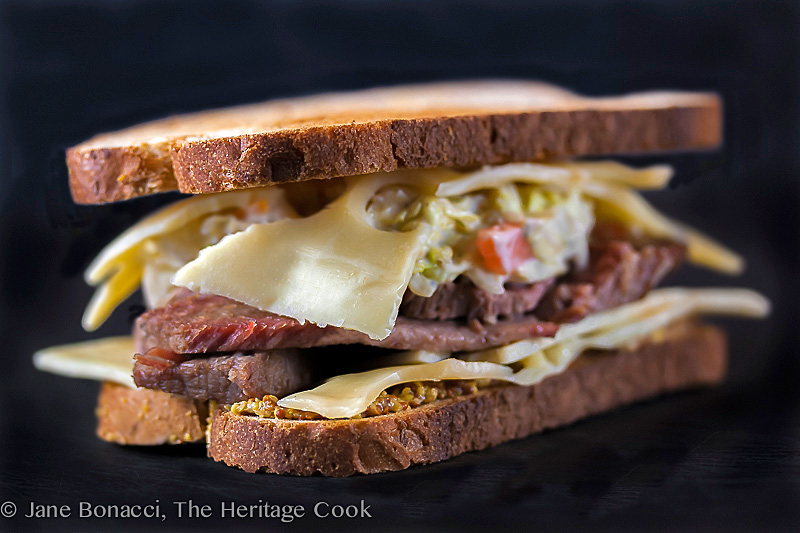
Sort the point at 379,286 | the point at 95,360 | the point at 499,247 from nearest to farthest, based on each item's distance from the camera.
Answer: the point at 379,286 < the point at 499,247 < the point at 95,360

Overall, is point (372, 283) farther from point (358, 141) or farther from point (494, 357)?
point (494, 357)

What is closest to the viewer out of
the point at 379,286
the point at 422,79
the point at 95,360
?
the point at 379,286

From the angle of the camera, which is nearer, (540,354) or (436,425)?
(436,425)

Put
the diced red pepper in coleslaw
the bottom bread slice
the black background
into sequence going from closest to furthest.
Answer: the black background < the bottom bread slice < the diced red pepper in coleslaw

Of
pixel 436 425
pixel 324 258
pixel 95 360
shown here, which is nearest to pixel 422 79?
pixel 95 360

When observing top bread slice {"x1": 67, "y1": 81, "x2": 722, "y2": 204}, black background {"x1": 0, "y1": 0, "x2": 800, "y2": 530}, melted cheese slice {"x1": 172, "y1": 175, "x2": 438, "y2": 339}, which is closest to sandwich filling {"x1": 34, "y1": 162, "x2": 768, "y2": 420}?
melted cheese slice {"x1": 172, "y1": 175, "x2": 438, "y2": 339}

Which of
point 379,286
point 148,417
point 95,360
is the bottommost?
point 148,417

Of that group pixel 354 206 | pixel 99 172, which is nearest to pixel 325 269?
pixel 354 206

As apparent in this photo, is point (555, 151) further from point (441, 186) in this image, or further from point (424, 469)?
point (424, 469)

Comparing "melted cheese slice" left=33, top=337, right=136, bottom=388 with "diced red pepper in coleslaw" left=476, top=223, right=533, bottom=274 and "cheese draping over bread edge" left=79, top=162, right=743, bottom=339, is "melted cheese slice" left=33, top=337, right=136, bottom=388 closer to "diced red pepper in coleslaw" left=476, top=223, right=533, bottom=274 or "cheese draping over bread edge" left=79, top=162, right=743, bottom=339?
"cheese draping over bread edge" left=79, top=162, right=743, bottom=339
